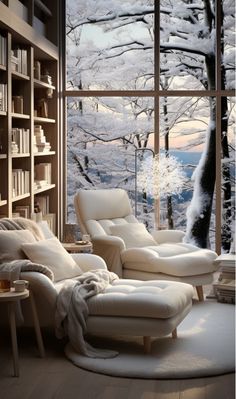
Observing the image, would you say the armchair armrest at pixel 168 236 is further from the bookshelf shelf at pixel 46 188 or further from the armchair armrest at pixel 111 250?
the bookshelf shelf at pixel 46 188

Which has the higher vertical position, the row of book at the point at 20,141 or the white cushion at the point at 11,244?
the row of book at the point at 20,141

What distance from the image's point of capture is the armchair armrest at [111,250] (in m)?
6.88

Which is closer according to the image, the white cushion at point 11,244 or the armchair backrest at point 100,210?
the white cushion at point 11,244

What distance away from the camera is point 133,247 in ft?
24.0

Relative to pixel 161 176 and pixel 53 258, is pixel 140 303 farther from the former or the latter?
pixel 161 176

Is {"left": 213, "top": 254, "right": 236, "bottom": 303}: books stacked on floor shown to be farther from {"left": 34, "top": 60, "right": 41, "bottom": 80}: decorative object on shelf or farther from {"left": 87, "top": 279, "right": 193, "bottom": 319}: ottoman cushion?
{"left": 34, "top": 60, "right": 41, "bottom": 80}: decorative object on shelf

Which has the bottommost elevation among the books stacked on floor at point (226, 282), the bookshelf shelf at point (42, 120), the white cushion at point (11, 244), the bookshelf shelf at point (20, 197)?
the books stacked on floor at point (226, 282)

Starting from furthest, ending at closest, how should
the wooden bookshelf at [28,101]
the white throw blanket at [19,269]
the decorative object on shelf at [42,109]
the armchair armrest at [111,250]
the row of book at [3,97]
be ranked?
the decorative object on shelf at [42,109]
the armchair armrest at [111,250]
the wooden bookshelf at [28,101]
the row of book at [3,97]
the white throw blanket at [19,269]

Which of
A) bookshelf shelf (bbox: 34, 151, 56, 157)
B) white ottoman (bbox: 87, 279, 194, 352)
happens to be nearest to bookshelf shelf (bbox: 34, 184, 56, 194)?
bookshelf shelf (bbox: 34, 151, 56, 157)

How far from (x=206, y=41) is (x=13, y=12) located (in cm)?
268

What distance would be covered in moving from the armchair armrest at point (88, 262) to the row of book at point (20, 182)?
1190mm

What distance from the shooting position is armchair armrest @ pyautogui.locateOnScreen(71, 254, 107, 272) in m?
6.02

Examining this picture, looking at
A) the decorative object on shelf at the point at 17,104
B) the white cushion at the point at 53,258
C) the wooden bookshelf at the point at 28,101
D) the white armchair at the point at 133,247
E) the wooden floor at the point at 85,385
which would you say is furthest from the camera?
the decorative object on shelf at the point at 17,104

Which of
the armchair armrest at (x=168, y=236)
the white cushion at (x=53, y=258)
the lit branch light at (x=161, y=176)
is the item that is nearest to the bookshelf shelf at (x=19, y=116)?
the white cushion at (x=53, y=258)
